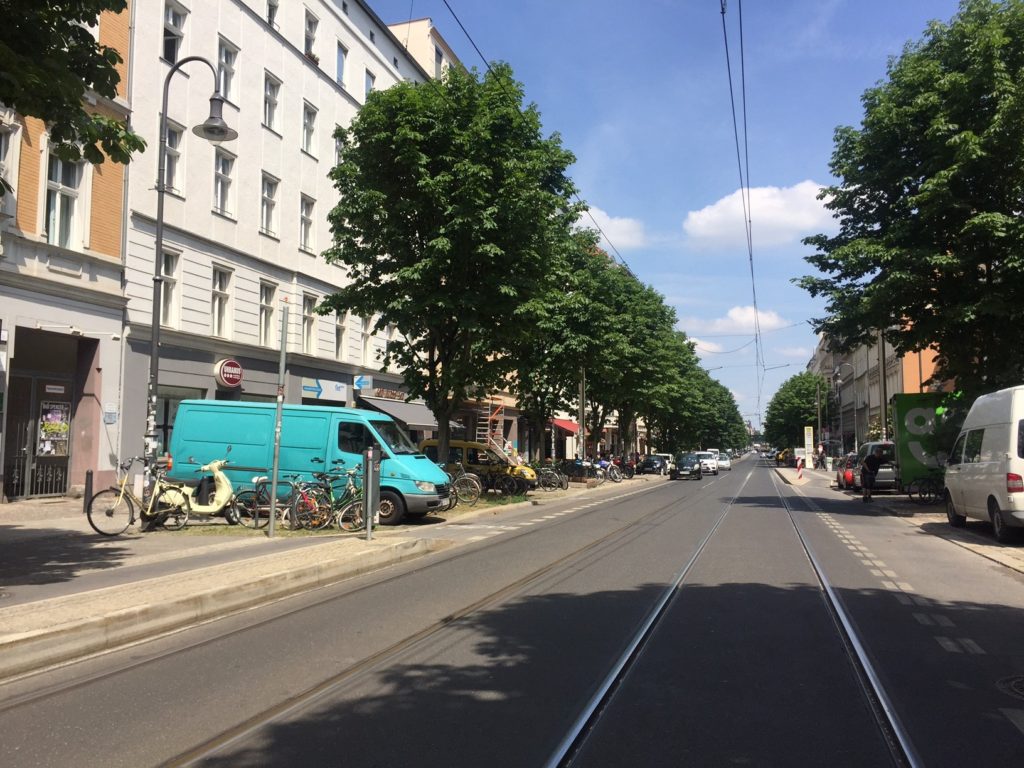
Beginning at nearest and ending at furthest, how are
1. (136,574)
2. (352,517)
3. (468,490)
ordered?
(136,574) → (352,517) → (468,490)

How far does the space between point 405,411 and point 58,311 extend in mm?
17126

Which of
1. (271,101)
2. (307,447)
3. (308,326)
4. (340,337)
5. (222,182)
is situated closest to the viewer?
(307,447)

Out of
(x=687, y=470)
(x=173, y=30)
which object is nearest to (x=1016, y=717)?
(x=173, y=30)

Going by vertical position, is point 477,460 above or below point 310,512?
above

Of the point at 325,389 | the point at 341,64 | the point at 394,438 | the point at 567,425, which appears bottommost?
the point at 394,438

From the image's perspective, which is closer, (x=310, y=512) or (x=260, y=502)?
(x=310, y=512)

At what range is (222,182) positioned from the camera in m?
24.8

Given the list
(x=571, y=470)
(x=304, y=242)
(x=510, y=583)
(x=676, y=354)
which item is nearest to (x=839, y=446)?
(x=676, y=354)

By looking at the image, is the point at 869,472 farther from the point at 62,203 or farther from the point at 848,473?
the point at 62,203

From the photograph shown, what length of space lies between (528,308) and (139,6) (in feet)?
41.5

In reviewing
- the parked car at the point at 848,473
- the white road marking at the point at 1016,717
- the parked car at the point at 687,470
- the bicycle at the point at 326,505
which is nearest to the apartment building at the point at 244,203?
the bicycle at the point at 326,505

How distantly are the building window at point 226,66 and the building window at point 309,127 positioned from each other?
4027 mm

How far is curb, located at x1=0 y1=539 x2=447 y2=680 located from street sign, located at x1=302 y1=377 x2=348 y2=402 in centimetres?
1802

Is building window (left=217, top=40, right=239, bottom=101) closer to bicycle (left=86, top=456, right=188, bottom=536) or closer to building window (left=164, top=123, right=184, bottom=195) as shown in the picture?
building window (left=164, top=123, right=184, bottom=195)
